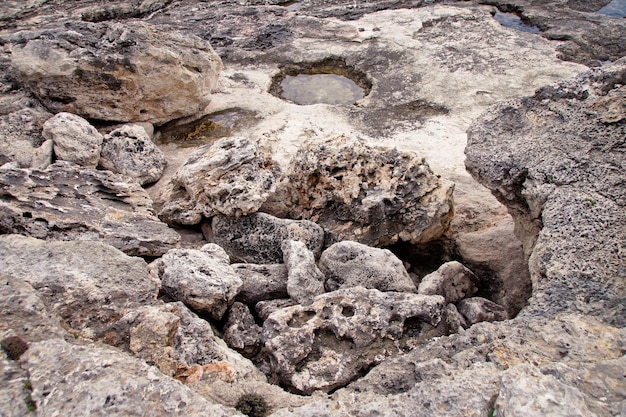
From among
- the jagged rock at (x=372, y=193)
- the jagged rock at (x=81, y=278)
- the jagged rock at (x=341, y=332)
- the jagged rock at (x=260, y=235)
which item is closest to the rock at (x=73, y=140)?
the jagged rock at (x=260, y=235)

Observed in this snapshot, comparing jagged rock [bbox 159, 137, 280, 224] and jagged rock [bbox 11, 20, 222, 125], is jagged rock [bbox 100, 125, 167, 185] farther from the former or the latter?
jagged rock [bbox 159, 137, 280, 224]

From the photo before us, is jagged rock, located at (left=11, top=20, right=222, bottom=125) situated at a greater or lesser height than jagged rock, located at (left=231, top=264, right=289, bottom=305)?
greater

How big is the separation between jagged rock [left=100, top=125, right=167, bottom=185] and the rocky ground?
0.05m

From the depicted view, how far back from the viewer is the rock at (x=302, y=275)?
5.65 m

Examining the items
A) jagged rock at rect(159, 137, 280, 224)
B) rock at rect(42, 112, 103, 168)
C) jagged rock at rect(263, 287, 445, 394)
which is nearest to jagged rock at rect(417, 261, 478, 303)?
jagged rock at rect(263, 287, 445, 394)

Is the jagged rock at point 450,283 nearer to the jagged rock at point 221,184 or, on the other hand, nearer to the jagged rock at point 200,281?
the jagged rock at point 200,281

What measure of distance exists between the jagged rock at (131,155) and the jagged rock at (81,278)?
4.04m

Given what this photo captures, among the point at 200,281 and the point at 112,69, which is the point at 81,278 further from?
the point at 112,69

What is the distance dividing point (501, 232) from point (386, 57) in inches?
316

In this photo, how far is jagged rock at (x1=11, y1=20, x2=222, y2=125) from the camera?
31.6 feet

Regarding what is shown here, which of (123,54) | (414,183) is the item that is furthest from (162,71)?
(414,183)

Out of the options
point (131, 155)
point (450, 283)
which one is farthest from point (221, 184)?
point (450, 283)

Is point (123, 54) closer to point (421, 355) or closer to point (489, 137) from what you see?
point (489, 137)

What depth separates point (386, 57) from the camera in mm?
13945
